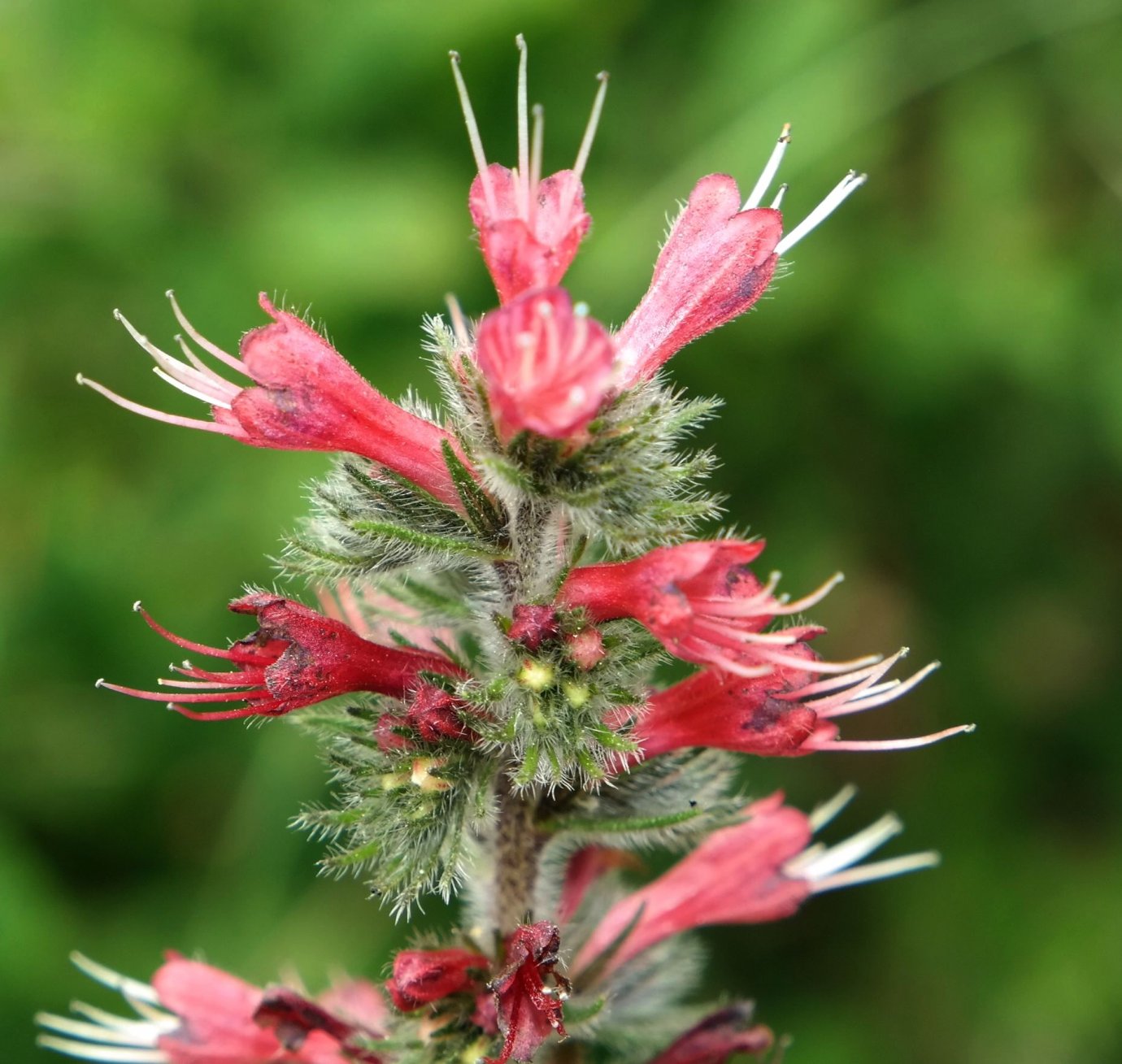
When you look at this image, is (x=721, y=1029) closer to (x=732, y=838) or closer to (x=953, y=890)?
(x=732, y=838)

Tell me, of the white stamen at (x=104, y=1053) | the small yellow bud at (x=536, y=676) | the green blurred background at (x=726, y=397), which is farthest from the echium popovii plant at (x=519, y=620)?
the green blurred background at (x=726, y=397)

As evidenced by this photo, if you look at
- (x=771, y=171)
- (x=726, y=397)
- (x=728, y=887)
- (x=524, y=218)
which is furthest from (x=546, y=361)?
(x=726, y=397)

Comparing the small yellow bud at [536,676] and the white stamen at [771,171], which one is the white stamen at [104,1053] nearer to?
the small yellow bud at [536,676]

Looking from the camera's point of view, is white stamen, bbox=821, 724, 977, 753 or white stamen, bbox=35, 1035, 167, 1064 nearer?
white stamen, bbox=821, 724, 977, 753

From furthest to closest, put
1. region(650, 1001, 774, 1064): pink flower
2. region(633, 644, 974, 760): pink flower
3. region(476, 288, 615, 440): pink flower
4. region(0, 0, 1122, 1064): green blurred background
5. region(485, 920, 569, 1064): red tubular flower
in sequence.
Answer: region(0, 0, 1122, 1064): green blurred background
region(650, 1001, 774, 1064): pink flower
region(633, 644, 974, 760): pink flower
region(485, 920, 569, 1064): red tubular flower
region(476, 288, 615, 440): pink flower

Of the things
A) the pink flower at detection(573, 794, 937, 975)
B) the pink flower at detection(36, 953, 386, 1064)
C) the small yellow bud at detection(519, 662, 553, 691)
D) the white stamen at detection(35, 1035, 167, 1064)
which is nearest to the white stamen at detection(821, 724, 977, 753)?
the pink flower at detection(573, 794, 937, 975)

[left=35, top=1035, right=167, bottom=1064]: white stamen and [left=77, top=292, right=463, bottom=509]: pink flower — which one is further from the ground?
[left=77, top=292, right=463, bottom=509]: pink flower

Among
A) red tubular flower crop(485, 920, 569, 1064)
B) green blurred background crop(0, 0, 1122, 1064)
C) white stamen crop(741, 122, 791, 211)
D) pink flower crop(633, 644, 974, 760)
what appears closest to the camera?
red tubular flower crop(485, 920, 569, 1064)

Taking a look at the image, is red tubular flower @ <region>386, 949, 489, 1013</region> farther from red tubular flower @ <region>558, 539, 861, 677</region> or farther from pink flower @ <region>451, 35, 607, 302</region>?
pink flower @ <region>451, 35, 607, 302</region>

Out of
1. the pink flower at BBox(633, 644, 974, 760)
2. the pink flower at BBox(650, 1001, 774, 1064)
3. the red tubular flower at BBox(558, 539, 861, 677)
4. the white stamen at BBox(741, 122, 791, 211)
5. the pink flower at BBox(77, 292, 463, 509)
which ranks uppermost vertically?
the white stamen at BBox(741, 122, 791, 211)
